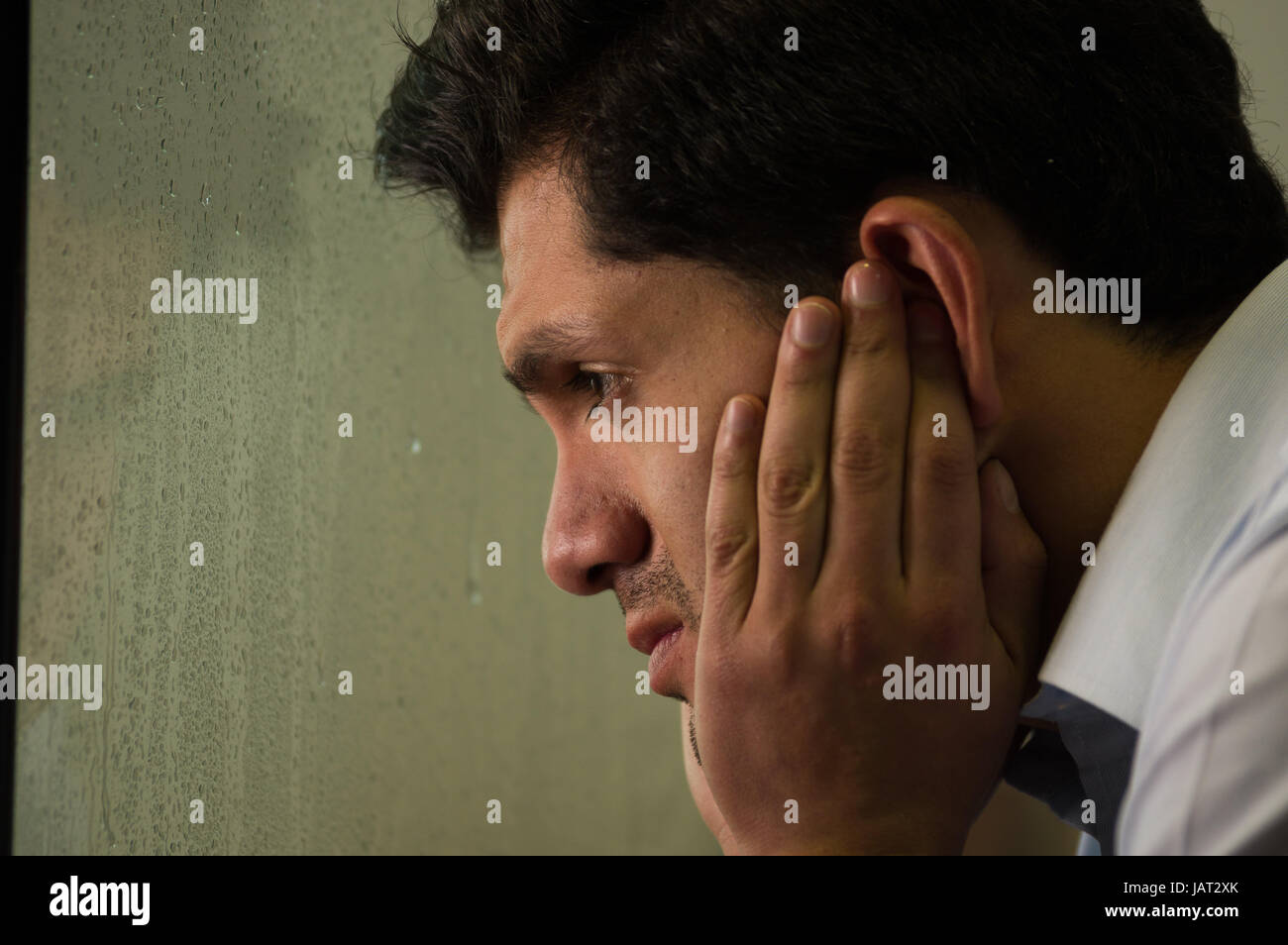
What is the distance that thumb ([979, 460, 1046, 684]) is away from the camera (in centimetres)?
69

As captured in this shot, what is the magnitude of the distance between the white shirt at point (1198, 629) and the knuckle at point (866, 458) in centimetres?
14

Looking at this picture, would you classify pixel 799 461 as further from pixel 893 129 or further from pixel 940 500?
pixel 893 129

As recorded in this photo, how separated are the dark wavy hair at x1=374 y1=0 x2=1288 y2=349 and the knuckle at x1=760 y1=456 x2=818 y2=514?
0.40 feet

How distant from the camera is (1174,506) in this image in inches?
24.6

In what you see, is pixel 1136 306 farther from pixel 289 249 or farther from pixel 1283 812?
pixel 289 249

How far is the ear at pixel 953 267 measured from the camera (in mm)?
653

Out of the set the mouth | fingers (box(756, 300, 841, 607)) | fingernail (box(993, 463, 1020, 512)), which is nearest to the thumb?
fingernail (box(993, 463, 1020, 512))

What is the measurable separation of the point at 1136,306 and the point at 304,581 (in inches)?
28.4

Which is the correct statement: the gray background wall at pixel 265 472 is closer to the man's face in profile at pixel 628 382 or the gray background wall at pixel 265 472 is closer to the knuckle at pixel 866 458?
the man's face in profile at pixel 628 382

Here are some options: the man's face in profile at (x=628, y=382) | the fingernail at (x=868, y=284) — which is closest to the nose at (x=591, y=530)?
the man's face in profile at (x=628, y=382)

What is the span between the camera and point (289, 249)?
3.01 ft

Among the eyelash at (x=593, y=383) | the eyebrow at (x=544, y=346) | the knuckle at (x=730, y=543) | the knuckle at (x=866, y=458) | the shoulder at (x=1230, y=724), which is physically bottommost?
the shoulder at (x=1230, y=724)
